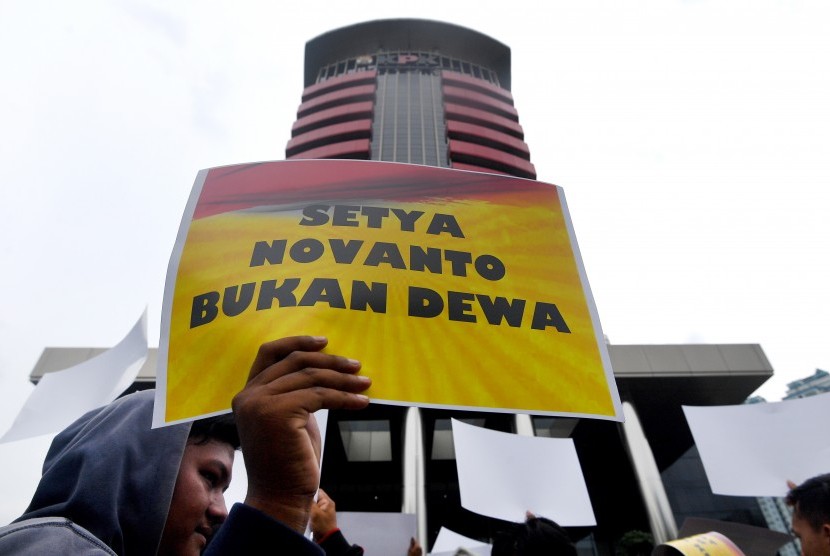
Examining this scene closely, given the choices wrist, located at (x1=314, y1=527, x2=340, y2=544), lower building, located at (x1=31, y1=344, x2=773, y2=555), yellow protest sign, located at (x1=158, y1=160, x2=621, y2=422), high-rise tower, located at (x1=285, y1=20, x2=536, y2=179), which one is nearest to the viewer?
yellow protest sign, located at (x1=158, y1=160, x2=621, y2=422)

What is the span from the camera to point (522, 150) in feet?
141

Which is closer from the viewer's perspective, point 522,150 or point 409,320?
point 409,320

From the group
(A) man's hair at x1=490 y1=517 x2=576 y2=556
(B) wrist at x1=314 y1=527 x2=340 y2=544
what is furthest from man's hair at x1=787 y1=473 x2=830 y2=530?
(B) wrist at x1=314 y1=527 x2=340 y2=544

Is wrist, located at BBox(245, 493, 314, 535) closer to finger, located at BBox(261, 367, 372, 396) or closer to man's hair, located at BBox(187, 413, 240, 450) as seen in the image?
finger, located at BBox(261, 367, 372, 396)

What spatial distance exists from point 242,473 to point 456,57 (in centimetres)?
5603

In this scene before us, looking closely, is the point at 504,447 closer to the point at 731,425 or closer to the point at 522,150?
the point at 731,425

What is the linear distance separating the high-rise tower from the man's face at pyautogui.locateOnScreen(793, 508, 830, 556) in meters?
35.2

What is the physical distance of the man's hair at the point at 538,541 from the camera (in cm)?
235

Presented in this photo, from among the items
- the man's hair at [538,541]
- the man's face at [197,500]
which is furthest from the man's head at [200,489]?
the man's hair at [538,541]

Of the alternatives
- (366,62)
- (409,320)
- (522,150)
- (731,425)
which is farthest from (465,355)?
(366,62)

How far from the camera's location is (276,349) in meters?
1.11

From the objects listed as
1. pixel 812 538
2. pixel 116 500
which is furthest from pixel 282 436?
pixel 812 538

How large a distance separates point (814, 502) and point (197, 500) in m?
3.06

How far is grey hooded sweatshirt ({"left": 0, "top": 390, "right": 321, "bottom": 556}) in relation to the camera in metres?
0.93
